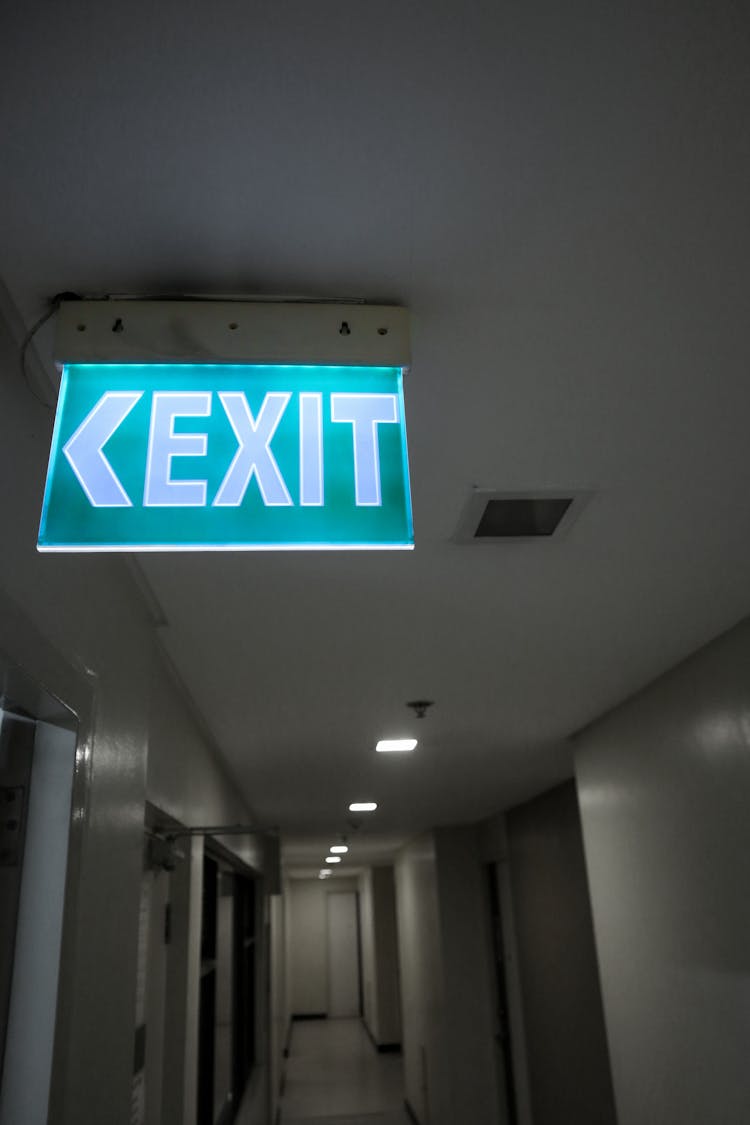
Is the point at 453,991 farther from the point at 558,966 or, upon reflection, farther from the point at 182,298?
the point at 182,298

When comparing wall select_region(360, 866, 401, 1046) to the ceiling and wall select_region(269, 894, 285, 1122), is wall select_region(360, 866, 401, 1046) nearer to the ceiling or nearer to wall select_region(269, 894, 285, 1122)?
wall select_region(269, 894, 285, 1122)

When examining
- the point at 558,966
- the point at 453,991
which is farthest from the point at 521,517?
the point at 453,991

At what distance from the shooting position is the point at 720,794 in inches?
105

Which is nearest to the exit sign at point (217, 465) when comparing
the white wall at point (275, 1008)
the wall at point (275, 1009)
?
the wall at point (275, 1009)

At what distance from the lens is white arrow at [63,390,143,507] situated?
914 millimetres

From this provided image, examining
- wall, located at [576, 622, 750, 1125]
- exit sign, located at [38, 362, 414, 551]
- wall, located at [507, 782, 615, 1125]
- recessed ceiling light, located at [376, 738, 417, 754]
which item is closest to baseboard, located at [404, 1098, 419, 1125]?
wall, located at [507, 782, 615, 1125]

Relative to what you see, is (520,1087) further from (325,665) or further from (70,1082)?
(70,1082)

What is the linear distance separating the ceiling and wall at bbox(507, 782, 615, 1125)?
4.34 m

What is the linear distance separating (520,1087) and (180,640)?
259 inches

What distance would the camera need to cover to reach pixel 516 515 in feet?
5.95

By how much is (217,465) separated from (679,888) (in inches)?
111

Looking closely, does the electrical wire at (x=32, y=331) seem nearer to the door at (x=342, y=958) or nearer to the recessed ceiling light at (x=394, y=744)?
the recessed ceiling light at (x=394, y=744)

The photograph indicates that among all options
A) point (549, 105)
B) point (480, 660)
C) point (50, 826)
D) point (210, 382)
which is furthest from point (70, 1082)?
point (480, 660)

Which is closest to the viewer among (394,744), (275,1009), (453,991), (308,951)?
(394,744)
